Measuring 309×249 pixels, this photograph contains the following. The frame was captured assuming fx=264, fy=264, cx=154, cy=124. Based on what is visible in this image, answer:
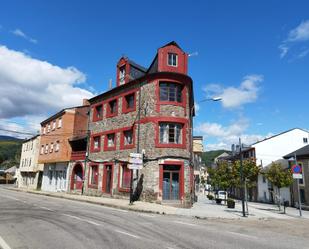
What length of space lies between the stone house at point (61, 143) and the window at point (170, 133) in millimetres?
14470

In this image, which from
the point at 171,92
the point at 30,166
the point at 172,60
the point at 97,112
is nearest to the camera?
the point at 171,92

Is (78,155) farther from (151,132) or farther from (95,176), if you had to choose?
(151,132)

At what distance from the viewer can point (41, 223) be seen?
10719mm

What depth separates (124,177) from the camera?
79.8 feet

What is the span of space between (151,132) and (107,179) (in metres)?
7.56

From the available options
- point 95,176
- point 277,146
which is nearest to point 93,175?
point 95,176

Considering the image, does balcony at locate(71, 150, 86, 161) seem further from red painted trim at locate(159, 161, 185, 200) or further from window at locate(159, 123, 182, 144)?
red painted trim at locate(159, 161, 185, 200)

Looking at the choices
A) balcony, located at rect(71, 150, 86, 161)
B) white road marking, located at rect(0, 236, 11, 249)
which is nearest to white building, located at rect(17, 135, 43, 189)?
balcony, located at rect(71, 150, 86, 161)

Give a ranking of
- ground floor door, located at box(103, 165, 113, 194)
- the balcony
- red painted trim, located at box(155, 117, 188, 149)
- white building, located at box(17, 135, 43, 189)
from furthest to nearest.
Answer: white building, located at box(17, 135, 43, 189) < the balcony < ground floor door, located at box(103, 165, 113, 194) < red painted trim, located at box(155, 117, 188, 149)

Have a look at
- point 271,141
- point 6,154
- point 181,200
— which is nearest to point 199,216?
point 181,200

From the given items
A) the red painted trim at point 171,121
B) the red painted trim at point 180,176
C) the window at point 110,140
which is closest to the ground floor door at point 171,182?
the red painted trim at point 180,176

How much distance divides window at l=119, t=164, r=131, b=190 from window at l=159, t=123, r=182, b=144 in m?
4.67

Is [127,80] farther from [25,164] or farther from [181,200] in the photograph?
[25,164]

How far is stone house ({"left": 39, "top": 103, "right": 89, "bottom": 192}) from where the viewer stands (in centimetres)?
3397
